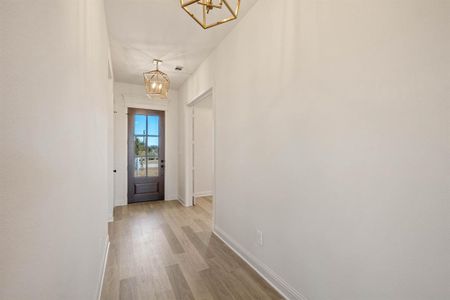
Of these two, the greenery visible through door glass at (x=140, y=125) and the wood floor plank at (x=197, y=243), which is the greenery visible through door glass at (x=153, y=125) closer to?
the greenery visible through door glass at (x=140, y=125)

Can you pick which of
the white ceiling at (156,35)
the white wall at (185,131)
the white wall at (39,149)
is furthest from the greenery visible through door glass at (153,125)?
the white wall at (39,149)

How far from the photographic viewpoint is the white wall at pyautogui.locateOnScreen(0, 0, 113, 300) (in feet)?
1.36

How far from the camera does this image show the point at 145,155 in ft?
15.2

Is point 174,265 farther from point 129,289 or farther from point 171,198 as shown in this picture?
point 171,198

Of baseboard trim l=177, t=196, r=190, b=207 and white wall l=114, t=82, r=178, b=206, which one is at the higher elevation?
white wall l=114, t=82, r=178, b=206

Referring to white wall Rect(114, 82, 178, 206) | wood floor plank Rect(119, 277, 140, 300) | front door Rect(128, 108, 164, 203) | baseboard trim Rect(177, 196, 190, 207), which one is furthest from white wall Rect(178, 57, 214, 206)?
wood floor plank Rect(119, 277, 140, 300)

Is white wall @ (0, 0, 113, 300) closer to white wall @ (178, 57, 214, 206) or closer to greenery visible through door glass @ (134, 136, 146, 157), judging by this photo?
white wall @ (178, 57, 214, 206)

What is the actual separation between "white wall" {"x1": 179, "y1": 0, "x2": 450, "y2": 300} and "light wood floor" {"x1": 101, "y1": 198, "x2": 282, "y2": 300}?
28 centimetres

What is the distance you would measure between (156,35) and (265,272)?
305cm

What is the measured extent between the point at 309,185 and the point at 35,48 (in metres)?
1.60

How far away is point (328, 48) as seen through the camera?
54.2 inches

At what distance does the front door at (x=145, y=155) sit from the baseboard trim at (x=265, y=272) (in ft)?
8.65

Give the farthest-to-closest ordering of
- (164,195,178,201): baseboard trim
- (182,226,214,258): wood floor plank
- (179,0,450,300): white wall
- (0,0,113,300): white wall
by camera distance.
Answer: (164,195,178,201): baseboard trim
(182,226,214,258): wood floor plank
(179,0,450,300): white wall
(0,0,113,300): white wall

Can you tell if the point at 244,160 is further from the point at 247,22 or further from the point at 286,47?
the point at 247,22
